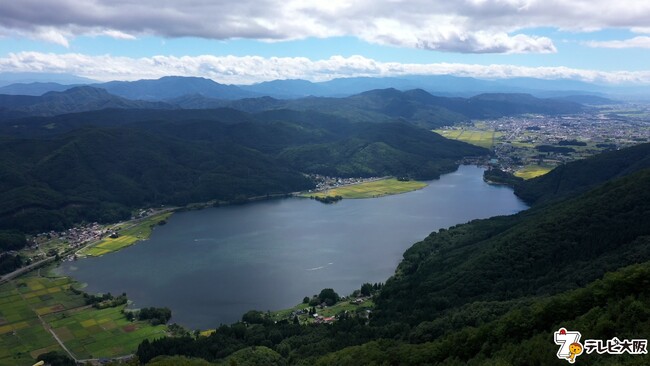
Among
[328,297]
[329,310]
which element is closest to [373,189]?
[328,297]

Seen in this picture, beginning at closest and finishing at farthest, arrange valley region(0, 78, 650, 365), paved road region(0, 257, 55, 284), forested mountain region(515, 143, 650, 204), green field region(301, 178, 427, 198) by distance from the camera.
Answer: valley region(0, 78, 650, 365)
paved road region(0, 257, 55, 284)
forested mountain region(515, 143, 650, 204)
green field region(301, 178, 427, 198)

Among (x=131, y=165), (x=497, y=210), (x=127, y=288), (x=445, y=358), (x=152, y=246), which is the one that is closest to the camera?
(x=445, y=358)

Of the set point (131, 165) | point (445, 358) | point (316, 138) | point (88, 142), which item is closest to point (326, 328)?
point (445, 358)

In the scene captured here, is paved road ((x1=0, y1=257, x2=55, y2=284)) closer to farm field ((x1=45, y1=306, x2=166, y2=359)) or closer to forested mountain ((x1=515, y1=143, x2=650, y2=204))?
farm field ((x1=45, y1=306, x2=166, y2=359))

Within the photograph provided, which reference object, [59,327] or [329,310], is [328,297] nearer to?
[329,310]

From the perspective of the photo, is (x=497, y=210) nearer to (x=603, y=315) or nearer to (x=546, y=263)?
(x=546, y=263)

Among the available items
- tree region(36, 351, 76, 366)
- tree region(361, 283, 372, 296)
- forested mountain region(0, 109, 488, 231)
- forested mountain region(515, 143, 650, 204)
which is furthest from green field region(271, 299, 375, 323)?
forested mountain region(515, 143, 650, 204)
